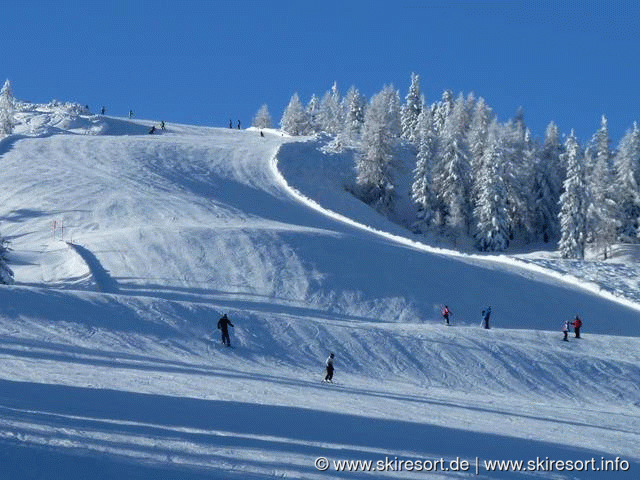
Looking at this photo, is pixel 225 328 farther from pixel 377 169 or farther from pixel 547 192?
pixel 547 192

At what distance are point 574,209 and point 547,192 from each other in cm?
1213

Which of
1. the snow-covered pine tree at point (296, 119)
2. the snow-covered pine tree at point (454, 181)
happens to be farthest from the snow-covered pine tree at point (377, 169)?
the snow-covered pine tree at point (296, 119)

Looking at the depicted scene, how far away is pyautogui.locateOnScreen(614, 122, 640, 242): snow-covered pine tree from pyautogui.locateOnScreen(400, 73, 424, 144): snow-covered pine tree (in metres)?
34.5

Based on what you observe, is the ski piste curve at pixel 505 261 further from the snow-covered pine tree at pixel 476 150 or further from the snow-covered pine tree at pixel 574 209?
the snow-covered pine tree at pixel 476 150

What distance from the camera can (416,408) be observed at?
659 inches

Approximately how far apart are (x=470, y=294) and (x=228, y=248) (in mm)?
11817

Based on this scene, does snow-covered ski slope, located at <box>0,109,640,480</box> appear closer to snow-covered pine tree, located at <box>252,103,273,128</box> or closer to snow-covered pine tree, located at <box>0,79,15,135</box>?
snow-covered pine tree, located at <box>0,79,15,135</box>

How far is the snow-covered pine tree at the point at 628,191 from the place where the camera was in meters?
66.0

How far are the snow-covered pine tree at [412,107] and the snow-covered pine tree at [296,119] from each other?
12958 millimetres

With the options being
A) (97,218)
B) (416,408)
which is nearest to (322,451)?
(416,408)

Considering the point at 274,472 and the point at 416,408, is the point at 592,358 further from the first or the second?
the point at 274,472

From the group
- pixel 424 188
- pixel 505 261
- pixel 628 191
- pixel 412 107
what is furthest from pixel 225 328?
pixel 412 107

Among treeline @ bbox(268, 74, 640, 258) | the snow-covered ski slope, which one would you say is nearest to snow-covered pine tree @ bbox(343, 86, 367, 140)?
treeline @ bbox(268, 74, 640, 258)

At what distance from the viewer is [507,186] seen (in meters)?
69.5
